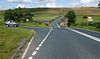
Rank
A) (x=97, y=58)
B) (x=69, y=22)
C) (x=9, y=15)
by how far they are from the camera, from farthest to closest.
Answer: (x=69, y=22) < (x=9, y=15) < (x=97, y=58)

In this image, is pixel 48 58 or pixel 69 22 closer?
pixel 48 58

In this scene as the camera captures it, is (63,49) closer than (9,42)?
Yes

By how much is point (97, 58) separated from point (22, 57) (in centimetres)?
345

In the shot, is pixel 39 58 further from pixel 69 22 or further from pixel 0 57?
pixel 69 22

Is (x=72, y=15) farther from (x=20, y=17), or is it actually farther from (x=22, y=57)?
(x=22, y=57)

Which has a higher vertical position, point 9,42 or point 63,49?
point 63,49

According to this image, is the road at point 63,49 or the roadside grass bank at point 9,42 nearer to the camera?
the road at point 63,49

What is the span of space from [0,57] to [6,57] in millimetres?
349

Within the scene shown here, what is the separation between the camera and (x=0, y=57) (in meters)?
15.5

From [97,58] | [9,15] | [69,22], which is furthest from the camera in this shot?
[69,22]

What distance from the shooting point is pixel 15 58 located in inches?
617

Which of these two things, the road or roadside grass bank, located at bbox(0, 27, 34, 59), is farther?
roadside grass bank, located at bbox(0, 27, 34, 59)

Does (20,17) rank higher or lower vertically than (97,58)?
lower

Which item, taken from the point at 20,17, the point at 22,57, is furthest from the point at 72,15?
the point at 22,57
